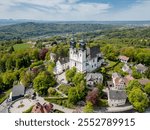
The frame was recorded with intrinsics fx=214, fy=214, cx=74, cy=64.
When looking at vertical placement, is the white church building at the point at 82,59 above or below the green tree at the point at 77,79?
above

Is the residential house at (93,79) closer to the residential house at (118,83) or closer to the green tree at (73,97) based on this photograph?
the residential house at (118,83)

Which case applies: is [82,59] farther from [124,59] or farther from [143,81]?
[124,59]

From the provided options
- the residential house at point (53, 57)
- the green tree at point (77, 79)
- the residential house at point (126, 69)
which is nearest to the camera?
the green tree at point (77, 79)

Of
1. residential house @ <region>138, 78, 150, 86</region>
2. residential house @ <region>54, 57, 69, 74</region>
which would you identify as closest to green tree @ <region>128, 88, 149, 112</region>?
residential house @ <region>138, 78, 150, 86</region>

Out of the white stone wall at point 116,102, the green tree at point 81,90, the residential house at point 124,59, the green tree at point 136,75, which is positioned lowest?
the white stone wall at point 116,102

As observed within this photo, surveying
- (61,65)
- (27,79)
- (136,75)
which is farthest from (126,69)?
(27,79)

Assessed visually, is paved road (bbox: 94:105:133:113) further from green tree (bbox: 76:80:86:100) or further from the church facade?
the church facade

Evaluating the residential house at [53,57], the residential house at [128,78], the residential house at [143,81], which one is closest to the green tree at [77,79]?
the residential house at [128,78]
